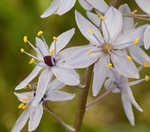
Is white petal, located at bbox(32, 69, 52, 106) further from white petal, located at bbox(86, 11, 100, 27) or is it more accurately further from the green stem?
white petal, located at bbox(86, 11, 100, 27)

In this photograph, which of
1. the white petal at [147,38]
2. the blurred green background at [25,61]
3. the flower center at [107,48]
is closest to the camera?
the white petal at [147,38]

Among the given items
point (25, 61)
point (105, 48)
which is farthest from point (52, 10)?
point (25, 61)

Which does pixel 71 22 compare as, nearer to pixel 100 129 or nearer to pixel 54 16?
pixel 54 16

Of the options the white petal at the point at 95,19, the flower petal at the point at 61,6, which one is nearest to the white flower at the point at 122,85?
the white petal at the point at 95,19

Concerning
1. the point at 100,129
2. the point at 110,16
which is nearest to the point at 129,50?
the point at 110,16

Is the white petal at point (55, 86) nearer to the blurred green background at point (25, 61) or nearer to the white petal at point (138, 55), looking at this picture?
the white petal at point (138, 55)
